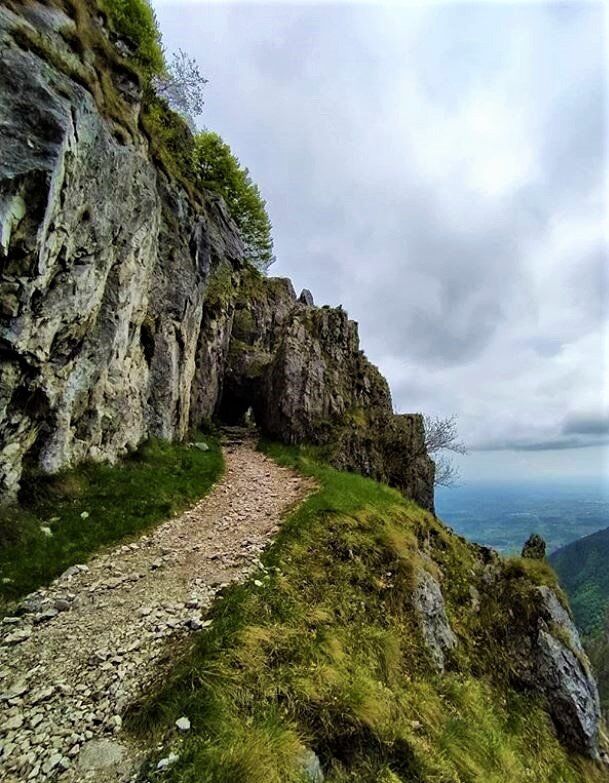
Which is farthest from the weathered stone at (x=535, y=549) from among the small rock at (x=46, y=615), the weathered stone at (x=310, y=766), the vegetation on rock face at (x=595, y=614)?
the vegetation on rock face at (x=595, y=614)

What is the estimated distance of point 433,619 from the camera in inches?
522

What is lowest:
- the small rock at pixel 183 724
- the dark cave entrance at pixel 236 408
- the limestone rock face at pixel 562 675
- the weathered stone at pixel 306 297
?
the limestone rock face at pixel 562 675

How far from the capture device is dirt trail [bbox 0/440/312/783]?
5805 mm

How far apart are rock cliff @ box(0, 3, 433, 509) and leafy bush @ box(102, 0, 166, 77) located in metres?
10.5

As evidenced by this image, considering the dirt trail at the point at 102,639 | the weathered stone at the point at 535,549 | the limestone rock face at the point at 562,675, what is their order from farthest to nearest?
the weathered stone at the point at 535,549, the limestone rock face at the point at 562,675, the dirt trail at the point at 102,639

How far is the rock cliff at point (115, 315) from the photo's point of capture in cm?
1149

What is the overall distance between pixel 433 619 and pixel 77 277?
18034 millimetres

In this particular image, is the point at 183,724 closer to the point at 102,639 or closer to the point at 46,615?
the point at 102,639

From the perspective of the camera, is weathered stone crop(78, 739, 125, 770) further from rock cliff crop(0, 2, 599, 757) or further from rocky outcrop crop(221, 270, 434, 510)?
rocky outcrop crop(221, 270, 434, 510)

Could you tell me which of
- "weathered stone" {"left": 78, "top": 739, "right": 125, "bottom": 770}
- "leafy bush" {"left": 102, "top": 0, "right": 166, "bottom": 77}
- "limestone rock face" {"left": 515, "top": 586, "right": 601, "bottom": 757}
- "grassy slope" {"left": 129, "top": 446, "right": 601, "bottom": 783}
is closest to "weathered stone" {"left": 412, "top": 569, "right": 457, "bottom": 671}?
"grassy slope" {"left": 129, "top": 446, "right": 601, "bottom": 783}

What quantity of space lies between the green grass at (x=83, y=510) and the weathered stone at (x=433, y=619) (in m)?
9.58

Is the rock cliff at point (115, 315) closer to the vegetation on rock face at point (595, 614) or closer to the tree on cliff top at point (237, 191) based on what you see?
the tree on cliff top at point (237, 191)

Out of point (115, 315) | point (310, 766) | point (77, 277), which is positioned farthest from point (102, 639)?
point (115, 315)

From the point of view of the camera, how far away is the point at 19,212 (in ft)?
35.3
